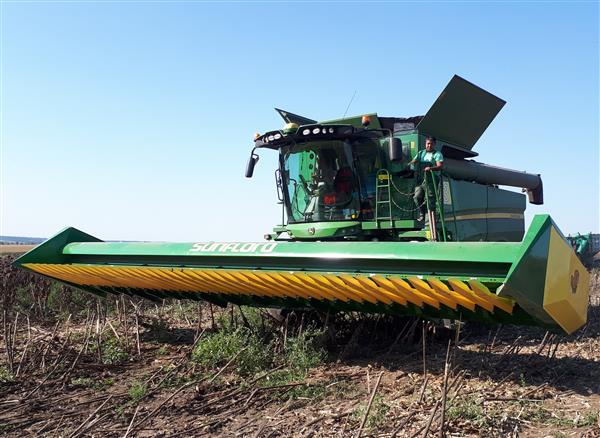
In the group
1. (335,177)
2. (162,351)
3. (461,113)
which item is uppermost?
(461,113)

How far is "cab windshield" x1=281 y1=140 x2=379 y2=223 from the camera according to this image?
5.74m

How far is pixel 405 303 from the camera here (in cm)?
372

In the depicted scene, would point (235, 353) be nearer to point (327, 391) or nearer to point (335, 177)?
point (327, 391)

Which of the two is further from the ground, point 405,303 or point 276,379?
point 405,303

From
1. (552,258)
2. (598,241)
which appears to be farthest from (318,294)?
(598,241)

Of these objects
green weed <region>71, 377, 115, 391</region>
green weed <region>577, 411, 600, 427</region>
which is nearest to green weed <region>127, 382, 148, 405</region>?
green weed <region>71, 377, 115, 391</region>

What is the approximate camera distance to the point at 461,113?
21.4ft

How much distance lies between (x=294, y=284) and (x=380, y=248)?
69cm

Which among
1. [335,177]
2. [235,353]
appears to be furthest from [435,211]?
[235,353]

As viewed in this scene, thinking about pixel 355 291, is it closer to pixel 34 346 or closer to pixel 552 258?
pixel 552 258

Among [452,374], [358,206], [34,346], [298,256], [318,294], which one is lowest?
[452,374]

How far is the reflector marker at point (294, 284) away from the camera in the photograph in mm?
3322

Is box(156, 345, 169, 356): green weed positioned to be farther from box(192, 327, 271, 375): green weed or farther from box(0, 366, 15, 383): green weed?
box(0, 366, 15, 383): green weed

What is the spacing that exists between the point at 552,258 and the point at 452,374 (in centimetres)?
125
